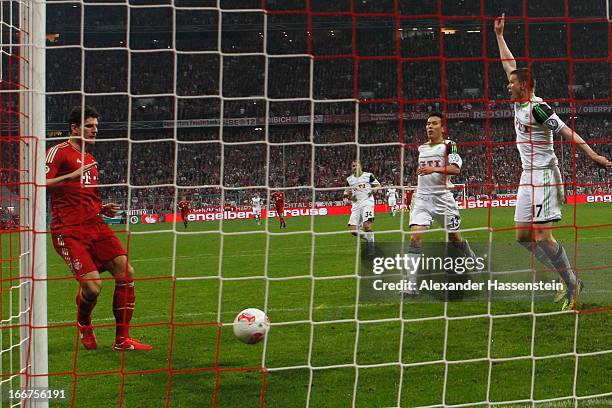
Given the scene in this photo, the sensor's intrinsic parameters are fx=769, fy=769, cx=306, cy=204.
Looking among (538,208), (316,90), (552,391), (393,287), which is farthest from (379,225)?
(552,391)

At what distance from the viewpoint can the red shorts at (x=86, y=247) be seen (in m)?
6.14

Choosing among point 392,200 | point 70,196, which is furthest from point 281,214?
point 70,196

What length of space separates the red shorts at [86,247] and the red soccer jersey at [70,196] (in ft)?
0.24

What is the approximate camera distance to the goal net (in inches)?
191

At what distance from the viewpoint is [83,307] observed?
6441mm

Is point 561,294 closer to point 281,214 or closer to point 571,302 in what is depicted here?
point 571,302

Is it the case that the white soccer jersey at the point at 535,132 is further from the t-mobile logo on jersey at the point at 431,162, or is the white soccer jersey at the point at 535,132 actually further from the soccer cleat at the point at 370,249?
the soccer cleat at the point at 370,249

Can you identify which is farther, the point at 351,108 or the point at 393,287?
the point at 351,108

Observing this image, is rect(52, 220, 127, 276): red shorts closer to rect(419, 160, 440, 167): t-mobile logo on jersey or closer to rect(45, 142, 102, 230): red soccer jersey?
rect(45, 142, 102, 230): red soccer jersey

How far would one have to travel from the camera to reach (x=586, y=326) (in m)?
6.58

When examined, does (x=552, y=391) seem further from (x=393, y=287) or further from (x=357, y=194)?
(x=357, y=194)

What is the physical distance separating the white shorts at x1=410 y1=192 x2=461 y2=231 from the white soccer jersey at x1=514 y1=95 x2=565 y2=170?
164 cm

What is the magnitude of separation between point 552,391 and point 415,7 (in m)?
22.6

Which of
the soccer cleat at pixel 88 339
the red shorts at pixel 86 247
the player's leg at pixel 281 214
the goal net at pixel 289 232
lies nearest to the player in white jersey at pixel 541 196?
the goal net at pixel 289 232
